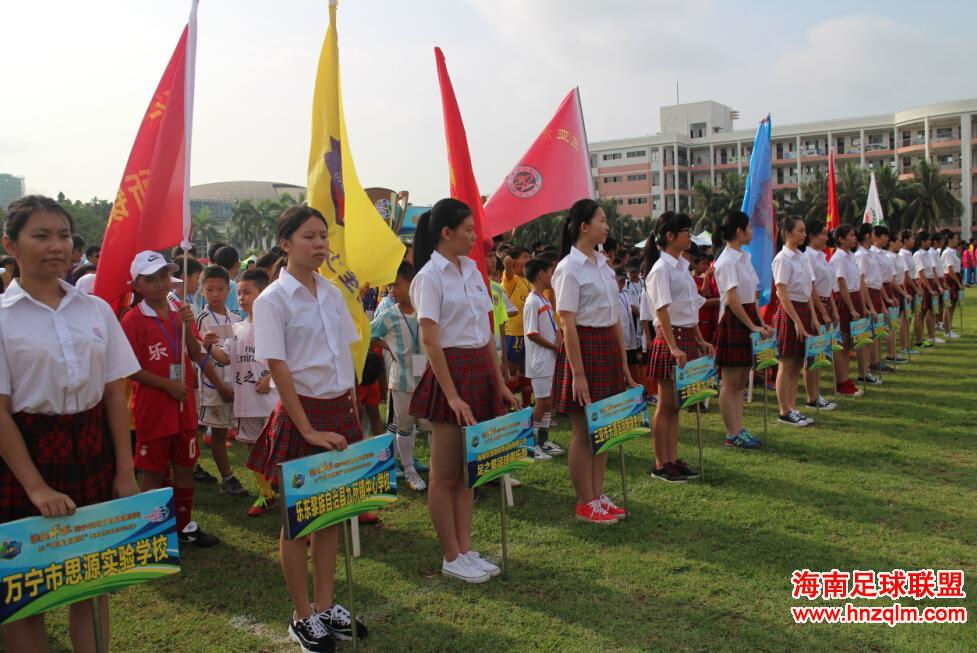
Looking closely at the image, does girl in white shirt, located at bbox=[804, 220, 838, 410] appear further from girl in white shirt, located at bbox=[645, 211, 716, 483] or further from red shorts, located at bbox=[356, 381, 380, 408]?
red shorts, located at bbox=[356, 381, 380, 408]

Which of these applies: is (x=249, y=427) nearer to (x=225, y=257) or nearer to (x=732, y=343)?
(x=225, y=257)

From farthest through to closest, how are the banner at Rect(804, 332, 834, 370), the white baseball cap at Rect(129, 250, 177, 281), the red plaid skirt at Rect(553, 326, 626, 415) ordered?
1. the banner at Rect(804, 332, 834, 370)
2. the red plaid skirt at Rect(553, 326, 626, 415)
3. the white baseball cap at Rect(129, 250, 177, 281)

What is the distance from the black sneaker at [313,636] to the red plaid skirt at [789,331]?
5.58 meters

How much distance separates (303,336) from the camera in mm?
3246

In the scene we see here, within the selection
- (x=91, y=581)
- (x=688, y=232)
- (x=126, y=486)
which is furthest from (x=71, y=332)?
(x=688, y=232)

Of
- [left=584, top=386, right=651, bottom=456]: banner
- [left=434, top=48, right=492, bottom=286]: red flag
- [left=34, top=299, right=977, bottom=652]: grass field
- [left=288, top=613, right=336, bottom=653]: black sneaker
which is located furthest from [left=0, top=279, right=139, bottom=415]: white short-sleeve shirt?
[left=434, top=48, right=492, bottom=286]: red flag

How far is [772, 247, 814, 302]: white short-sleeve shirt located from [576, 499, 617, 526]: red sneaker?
143 inches

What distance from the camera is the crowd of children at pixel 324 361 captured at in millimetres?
2672

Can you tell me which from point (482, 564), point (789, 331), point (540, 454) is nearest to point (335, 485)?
point (482, 564)

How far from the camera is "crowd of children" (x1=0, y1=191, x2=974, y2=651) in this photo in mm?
2672

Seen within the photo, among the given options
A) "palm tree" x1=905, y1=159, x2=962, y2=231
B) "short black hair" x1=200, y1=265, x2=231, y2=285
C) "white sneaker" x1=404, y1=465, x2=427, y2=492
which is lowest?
"white sneaker" x1=404, y1=465, x2=427, y2=492

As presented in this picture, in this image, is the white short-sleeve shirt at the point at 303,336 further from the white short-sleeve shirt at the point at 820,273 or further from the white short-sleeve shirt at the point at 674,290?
the white short-sleeve shirt at the point at 820,273

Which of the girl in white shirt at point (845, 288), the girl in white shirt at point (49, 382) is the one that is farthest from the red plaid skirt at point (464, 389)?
the girl in white shirt at point (845, 288)

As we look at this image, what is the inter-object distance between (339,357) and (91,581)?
4.18 feet
